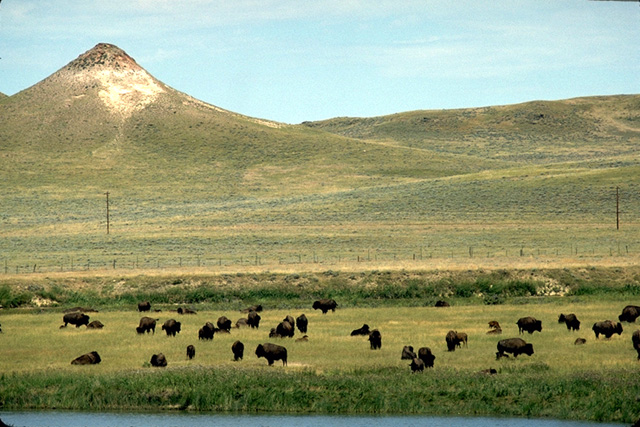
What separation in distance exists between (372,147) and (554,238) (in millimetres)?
96122

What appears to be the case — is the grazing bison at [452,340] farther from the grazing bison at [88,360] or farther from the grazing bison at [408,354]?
the grazing bison at [88,360]

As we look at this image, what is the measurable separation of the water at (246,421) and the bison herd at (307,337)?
334 centimetres

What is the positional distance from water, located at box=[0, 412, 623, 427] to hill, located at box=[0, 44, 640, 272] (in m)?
42.1

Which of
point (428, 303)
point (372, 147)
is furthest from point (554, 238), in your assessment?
point (372, 147)

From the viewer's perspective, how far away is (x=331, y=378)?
91.1 feet

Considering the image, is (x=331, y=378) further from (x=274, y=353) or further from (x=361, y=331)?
(x=361, y=331)

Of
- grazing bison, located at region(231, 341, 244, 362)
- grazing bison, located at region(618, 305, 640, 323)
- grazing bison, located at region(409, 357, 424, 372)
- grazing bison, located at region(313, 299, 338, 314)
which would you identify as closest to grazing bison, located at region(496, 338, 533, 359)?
grazing bison, located at region(409, 357, 424, 372)

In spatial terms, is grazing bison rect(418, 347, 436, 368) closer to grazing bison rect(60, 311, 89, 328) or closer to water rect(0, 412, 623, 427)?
water rect(0, 412, 623, 427)

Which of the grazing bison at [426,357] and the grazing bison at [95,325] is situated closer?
the grazing bison at [426,357]

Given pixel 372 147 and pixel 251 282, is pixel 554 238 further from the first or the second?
pixel 372 147

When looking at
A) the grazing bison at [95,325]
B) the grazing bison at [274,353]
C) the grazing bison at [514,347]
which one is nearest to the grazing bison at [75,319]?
the grazing bison at [95,325]

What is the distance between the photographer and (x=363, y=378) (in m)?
27.8

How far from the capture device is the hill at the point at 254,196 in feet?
269

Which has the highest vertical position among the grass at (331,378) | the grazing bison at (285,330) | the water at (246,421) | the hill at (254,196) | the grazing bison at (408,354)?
the hill at (254,196)
